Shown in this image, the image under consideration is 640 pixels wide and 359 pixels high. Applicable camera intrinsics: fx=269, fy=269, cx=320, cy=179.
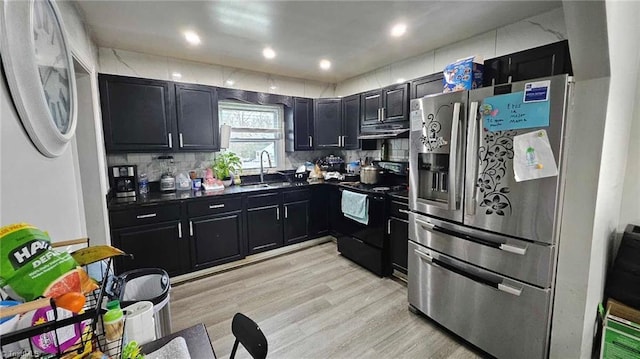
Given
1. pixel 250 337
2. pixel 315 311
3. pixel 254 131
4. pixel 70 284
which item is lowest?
pixel 315 311

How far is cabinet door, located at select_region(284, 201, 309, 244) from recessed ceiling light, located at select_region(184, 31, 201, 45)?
2072 mm

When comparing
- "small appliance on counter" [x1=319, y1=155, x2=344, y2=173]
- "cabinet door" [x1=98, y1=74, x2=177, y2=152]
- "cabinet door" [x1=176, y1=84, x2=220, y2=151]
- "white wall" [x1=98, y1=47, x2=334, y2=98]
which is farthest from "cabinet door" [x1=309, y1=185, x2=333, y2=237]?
"cabinet door" [x1=98, y1=74, x2=177, y2=152]

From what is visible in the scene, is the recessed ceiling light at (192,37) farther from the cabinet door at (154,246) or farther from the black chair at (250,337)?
the black chair at (250,337)

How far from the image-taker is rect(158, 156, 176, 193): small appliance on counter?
125 inches

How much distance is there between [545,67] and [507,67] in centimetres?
24

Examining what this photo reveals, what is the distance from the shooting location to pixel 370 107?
141 inches

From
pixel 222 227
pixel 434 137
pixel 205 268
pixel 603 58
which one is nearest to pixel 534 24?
pixel 603 58

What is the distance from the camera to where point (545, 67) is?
78.8 inches

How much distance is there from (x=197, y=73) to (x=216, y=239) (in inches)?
80.9

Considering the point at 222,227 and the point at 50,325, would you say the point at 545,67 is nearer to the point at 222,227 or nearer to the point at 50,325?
the point at 50,325

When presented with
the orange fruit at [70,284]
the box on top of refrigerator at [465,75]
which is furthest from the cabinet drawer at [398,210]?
the orange fruit at [70,284]

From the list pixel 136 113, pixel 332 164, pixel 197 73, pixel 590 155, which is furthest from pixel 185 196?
pixel 590 155

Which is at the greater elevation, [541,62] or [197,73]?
[197,73]

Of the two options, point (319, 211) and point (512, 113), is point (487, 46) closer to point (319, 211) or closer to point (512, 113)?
point (512, 113)
